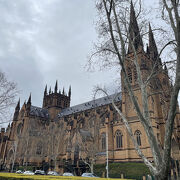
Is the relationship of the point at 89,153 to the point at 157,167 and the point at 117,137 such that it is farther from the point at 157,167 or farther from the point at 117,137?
the point at 157,167

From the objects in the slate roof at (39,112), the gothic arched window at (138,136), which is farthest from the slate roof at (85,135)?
the slate roof at (39,112)

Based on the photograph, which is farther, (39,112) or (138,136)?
(39,112)

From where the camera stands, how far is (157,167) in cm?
703

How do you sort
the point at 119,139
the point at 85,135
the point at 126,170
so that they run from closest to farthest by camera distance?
the point at 126,170
the point at 119,139
the point at 85,135

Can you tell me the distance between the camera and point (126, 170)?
1170 inches

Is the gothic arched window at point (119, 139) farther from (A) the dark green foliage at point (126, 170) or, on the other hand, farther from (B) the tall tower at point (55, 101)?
(B) the tall tower at point (55, 101)

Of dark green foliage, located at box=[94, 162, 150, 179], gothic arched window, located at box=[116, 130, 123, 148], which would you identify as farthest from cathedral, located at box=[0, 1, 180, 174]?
dark green foliage, located at box=[94, 162, 150, 179]

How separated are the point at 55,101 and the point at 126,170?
5081 centimetres

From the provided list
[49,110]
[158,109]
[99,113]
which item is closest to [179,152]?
[158,109]

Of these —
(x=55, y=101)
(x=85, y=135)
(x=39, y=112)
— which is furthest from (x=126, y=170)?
(x=55, y=101)

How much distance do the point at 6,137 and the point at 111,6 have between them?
216 feet

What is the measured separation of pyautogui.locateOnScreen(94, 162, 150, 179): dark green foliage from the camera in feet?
89.2

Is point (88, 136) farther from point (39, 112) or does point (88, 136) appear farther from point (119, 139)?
point (39, 112)

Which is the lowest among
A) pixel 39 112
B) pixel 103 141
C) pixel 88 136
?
pixel 103 141
